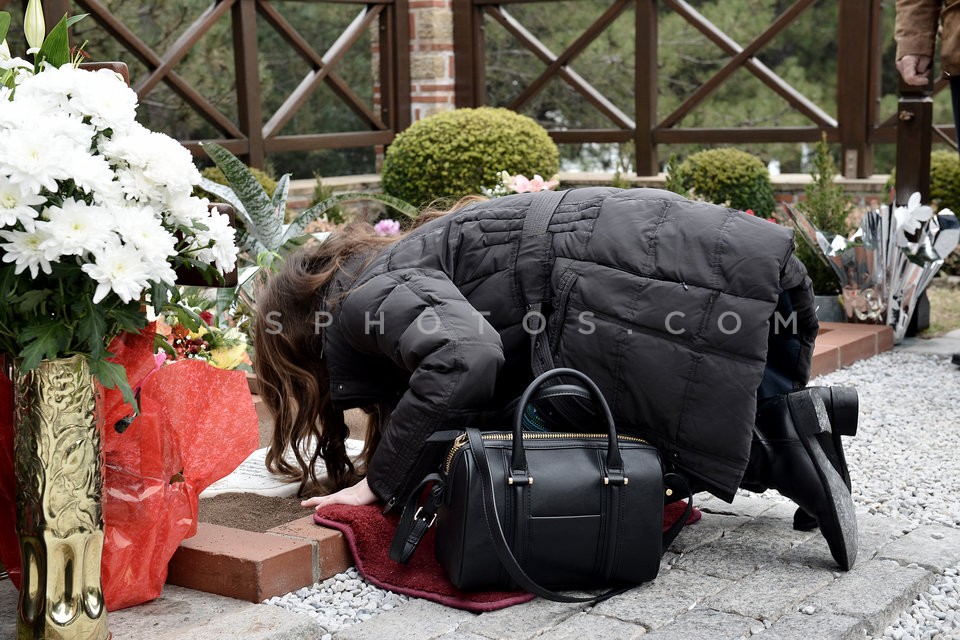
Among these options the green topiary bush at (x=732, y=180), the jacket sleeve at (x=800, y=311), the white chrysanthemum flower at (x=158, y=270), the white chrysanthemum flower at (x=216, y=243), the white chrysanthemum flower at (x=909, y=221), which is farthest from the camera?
the green topiary bush at (x=732, y=180)

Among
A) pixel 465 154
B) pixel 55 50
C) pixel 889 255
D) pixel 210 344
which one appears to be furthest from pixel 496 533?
pixel 465 154

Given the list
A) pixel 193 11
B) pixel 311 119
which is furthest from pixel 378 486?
pixel 311 119

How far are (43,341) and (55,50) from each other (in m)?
0.54

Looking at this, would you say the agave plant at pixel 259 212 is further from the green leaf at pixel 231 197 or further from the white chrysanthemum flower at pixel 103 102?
the white chrysanthemum flower at pixel 103 102

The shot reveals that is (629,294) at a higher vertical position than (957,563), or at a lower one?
higher

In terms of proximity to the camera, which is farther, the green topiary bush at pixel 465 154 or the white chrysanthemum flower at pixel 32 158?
the green topiary bush at pixel 465 154

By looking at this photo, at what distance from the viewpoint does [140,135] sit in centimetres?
204

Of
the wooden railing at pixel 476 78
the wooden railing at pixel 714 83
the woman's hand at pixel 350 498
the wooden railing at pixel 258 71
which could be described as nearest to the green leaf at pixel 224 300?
the woman's hand at pixel 350 498

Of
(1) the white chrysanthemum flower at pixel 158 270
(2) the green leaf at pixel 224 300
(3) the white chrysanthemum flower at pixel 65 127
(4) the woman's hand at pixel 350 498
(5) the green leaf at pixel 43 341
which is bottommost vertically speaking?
(4) the woman's hand at pixel 350 498

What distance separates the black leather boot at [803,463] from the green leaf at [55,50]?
1671 mm

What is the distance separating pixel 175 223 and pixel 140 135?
0.17m

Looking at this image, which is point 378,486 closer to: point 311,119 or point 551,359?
point 551,359

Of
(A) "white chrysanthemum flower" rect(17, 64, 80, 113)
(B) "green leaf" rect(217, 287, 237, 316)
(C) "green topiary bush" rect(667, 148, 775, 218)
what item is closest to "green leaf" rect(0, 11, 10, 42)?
(A) "white chrysanthemum flower" rect(17, 64, 80, 113)

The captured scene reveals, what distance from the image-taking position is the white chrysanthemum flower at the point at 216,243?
215cm
